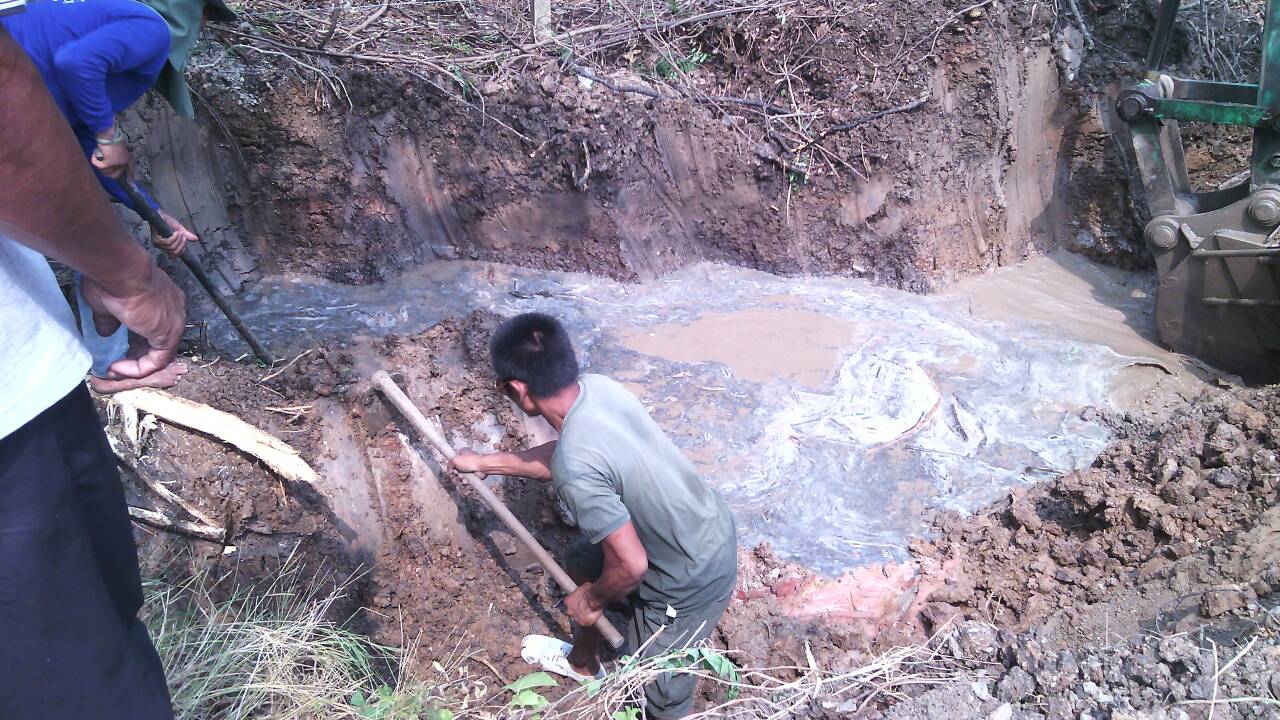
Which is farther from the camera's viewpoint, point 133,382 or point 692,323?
point 692,323

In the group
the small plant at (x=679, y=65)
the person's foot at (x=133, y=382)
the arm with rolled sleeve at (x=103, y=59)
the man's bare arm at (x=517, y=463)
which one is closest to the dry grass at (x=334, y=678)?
the man's bare arm at (x=517, y=463)

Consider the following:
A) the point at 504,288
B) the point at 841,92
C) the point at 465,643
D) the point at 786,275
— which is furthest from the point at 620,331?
the point at 841,92

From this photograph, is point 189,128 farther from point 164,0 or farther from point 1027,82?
point 1027,82

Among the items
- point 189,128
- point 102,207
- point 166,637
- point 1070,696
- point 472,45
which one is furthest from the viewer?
point 472,45

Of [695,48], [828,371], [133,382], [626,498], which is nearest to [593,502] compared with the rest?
[626,498]

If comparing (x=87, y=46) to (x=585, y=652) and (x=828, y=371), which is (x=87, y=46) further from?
(x=828, y=371)

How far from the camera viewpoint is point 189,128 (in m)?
4.29

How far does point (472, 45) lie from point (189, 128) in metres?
1.87

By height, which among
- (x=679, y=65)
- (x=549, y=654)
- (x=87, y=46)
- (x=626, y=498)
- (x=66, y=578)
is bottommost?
(x=549, y=654)

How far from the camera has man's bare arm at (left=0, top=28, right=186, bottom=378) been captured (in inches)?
44.9

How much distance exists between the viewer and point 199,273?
359 cm

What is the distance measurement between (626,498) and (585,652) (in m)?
0.98

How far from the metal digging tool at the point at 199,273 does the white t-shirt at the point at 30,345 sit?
1984 millimetres

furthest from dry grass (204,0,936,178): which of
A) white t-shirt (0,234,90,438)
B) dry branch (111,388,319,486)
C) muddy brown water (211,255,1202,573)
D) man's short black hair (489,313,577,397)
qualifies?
white t-shirt (0,234,90,438)
